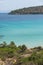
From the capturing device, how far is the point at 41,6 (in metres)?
155

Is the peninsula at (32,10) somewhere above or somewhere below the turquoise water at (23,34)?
above

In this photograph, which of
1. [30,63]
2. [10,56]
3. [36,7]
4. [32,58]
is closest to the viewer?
[30,63]

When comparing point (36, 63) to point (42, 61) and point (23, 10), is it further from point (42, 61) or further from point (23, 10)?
point (23, 10)

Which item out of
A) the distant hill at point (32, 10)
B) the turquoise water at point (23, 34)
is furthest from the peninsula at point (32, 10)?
the turquoise water at point (23, 34)

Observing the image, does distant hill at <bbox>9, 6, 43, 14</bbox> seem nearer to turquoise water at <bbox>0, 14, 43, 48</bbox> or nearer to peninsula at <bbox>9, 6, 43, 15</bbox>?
peninsula at <bbox>9, 6, 43, 15</bbox>

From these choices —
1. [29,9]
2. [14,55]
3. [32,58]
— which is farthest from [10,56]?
[29,9]

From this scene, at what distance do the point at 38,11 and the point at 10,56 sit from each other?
143m

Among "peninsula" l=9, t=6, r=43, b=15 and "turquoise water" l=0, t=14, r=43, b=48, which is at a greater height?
"peninsula" l=9, t=6, r=43, b=15

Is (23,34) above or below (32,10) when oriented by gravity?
below

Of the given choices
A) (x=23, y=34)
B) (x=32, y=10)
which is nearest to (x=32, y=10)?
(x=32, y=10)

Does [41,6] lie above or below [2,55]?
above

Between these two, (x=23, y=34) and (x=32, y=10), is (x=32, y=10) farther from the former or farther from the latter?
(x=23, y=34)

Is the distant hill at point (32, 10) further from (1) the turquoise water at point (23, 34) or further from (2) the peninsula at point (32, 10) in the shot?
(1) the turquoise water at point (23, 34)

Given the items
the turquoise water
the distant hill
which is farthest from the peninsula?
the turquoise water
